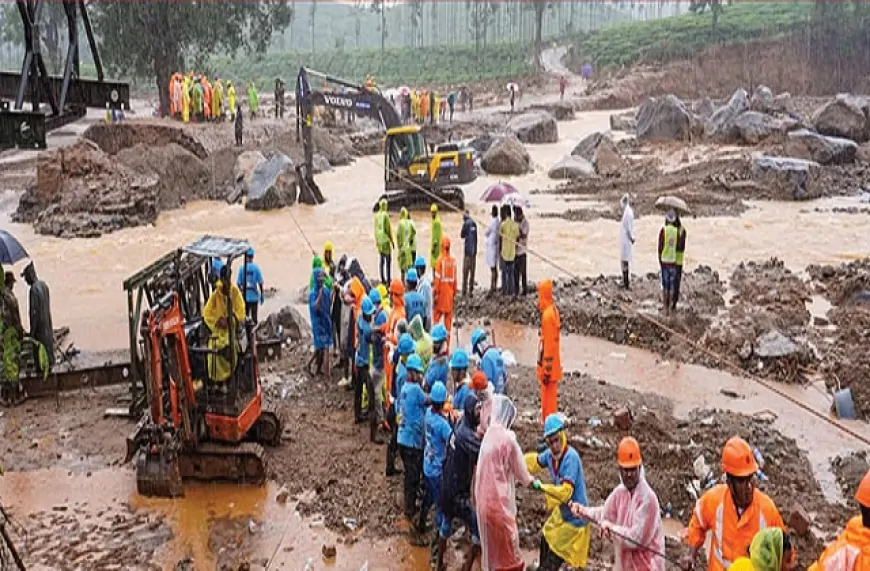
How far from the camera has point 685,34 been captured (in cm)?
Result: 7138

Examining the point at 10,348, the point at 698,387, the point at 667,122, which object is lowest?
the point at 698,387

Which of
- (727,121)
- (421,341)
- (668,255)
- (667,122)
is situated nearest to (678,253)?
(668,255)

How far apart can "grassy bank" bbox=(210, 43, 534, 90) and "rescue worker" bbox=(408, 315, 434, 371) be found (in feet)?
201

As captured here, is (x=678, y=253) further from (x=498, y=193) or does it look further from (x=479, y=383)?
(x=479, y=383)

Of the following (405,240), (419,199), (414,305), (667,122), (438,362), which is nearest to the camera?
(438,362)

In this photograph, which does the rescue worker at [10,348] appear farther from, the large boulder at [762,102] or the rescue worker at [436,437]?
the large boulder at [762,102]

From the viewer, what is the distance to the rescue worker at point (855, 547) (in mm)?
4188

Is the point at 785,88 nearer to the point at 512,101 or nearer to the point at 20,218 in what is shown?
the point at 512,101

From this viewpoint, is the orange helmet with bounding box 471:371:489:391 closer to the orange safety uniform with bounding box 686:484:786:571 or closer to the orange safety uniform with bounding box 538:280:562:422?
the orange safety uniform with bounding box 686:484:786:571

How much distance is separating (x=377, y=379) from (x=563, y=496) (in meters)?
4.33

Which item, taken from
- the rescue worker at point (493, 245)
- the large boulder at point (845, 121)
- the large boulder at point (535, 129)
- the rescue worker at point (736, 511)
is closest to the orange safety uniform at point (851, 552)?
the rescue worker at point (736, 511)

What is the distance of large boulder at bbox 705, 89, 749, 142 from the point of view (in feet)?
113

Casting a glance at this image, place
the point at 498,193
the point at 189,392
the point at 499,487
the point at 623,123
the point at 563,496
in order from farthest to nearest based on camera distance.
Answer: the point at 623,123 → the point at 498,193 → the point at 189,392 → the point at 499,487 → the point at 563,496

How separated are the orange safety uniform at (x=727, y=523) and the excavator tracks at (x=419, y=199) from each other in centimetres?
1972
